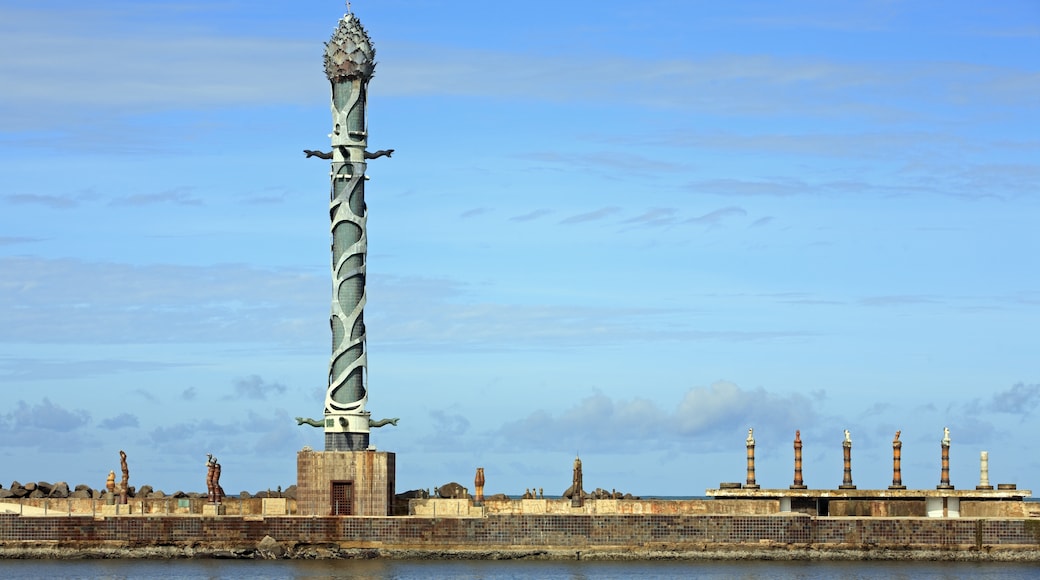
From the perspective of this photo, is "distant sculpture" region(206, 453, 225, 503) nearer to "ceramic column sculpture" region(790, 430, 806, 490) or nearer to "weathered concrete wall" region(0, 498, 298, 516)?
"weathered concrete wall" region(0, 498, 298, 516)

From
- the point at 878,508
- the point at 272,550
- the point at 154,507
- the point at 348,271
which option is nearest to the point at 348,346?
the point at 348,271

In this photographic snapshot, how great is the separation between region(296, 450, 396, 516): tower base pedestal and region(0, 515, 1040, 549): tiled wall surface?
650mm

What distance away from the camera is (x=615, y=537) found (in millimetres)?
72125

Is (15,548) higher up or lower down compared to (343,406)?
lower down

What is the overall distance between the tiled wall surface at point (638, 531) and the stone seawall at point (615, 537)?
1.4 inches

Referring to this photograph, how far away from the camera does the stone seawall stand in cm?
7194

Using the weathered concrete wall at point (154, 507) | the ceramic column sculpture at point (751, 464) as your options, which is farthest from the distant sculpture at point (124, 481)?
the ceramic column sculpture at point (751, 464)

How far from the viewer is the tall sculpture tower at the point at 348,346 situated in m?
72.8

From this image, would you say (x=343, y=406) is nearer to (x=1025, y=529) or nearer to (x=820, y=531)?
(x=820, y=531)

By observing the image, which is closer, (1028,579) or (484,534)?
(1028,579)

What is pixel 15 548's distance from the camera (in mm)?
72688

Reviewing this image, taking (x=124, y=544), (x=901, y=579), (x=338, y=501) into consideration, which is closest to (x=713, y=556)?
(x=901, y=579)

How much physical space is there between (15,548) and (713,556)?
995 inches

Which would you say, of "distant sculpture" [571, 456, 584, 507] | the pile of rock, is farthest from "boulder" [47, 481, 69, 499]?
"distant sculpture" [571, 456, 584, 507]
